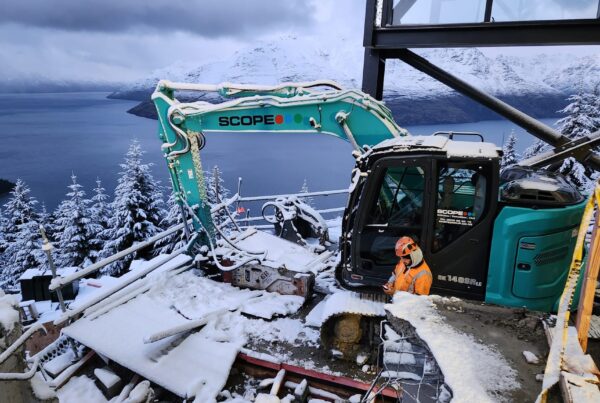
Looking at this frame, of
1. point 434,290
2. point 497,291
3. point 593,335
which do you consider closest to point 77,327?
point 434,290

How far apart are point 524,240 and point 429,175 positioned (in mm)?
1287

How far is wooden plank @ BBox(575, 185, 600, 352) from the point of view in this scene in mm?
2383

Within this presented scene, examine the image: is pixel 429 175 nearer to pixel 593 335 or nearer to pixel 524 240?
pixel 524 240

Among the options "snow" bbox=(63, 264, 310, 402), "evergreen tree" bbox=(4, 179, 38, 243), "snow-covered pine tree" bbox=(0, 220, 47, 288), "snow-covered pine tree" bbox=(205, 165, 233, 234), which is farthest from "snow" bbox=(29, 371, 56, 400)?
"evergreen tree" bbox=(4, 179, 38, 243)

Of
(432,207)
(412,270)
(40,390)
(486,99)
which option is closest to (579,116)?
(486,99)

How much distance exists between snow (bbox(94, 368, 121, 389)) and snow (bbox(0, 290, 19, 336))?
8.12 ft

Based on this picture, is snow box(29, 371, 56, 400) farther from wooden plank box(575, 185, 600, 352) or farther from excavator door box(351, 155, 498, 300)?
wooden plank box(575, 185, 600, 352)

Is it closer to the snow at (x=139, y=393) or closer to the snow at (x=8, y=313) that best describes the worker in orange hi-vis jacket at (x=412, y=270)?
the snow at (x=139, y=393)

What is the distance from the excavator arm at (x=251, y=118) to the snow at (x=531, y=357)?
402cm

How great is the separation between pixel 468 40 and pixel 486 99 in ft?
5.97

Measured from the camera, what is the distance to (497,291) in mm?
4867

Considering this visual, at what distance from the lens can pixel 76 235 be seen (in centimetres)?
2431

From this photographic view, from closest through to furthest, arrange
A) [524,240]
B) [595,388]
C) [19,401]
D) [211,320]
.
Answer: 1. [595,388]
2. [19,401]
3. [524,240]
4. [211,320]

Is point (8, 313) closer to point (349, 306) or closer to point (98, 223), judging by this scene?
point (349, 306)
